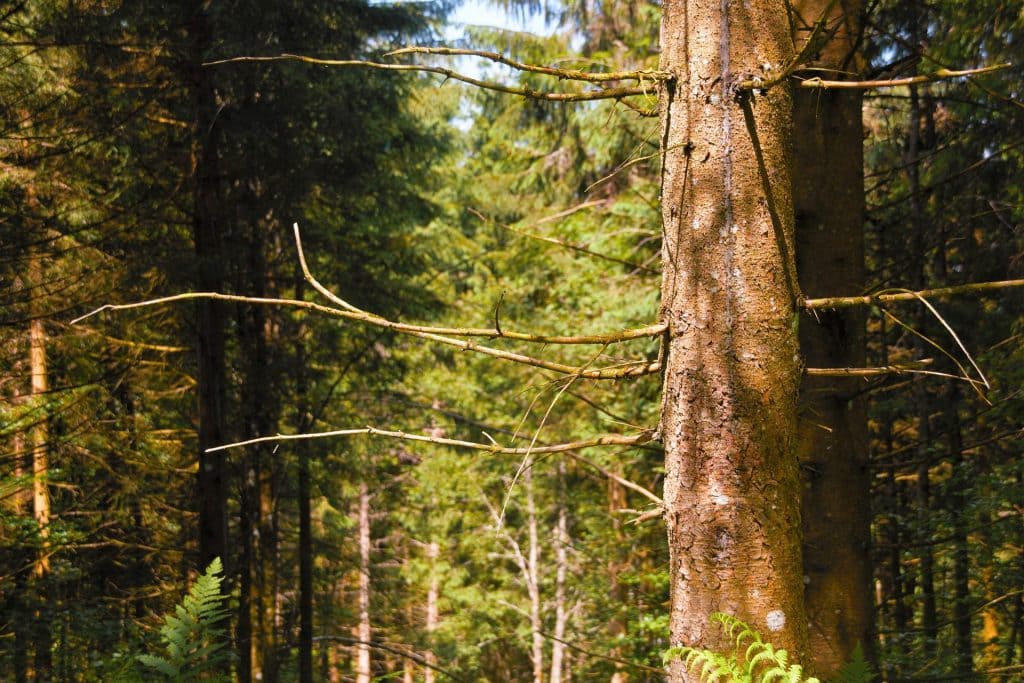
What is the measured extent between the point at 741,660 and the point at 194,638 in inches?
93.2

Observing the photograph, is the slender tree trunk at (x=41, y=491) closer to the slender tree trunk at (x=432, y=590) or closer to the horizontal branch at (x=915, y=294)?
the horizontal branch at (x=915, y=294)

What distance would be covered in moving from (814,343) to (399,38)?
8.41 meters

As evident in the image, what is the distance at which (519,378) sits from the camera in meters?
17.8

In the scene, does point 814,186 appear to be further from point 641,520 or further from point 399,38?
point 399,38

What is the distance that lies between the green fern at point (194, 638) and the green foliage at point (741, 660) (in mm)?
1769

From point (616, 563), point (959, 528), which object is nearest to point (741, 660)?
point (959, 528)

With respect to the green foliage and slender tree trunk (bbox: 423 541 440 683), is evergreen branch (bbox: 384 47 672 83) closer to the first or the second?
the green foliage

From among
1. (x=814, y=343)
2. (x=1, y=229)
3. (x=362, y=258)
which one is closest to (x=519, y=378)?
(x=362, y=258)

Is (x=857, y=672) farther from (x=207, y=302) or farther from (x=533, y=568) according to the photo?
(x=533, y=568)

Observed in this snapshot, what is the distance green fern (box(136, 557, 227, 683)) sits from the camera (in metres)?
2.75

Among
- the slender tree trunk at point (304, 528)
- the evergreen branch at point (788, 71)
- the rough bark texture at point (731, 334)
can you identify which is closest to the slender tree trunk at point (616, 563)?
the slender tree trunk at point (304, 528)

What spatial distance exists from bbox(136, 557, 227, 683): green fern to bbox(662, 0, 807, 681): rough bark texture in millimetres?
1840

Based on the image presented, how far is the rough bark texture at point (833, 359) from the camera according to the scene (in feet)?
8.92

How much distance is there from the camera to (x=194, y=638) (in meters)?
3.12
